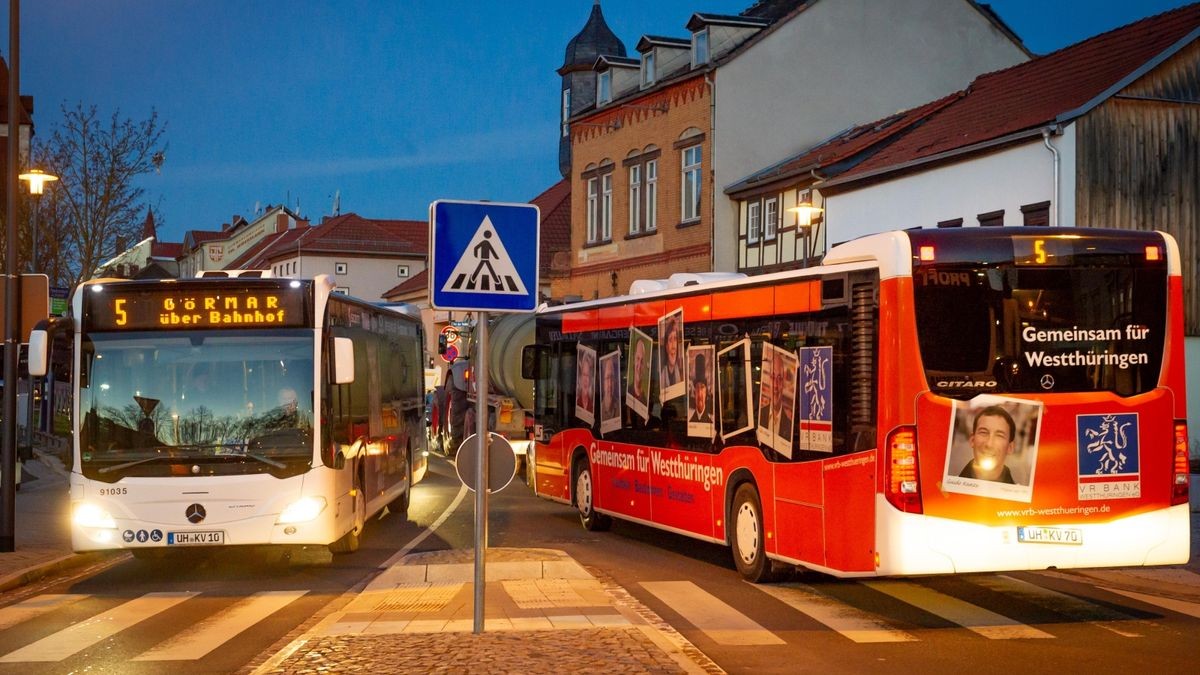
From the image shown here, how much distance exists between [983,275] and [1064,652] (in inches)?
108

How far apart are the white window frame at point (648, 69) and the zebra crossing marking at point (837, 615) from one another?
3398cm

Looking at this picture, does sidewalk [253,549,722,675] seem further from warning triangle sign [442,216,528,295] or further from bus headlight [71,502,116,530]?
bus headlight [71,502,116,530]

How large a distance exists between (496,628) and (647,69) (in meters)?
37.5

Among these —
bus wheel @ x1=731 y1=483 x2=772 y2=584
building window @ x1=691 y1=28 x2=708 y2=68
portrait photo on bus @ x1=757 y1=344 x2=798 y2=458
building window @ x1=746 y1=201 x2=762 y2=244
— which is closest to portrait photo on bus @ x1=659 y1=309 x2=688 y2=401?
bus wheel @ x1=731 y1=483 x2=772 y2=584

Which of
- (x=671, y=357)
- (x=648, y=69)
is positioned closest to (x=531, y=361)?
(x=671, y=357)

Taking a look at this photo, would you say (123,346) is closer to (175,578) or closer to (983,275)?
(175,578)

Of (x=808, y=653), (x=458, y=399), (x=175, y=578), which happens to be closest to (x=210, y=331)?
(x=175, y=578)

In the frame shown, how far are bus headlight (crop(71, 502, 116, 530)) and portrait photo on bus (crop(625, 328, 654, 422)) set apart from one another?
5.59 metres

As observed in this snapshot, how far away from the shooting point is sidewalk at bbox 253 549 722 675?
354 inches

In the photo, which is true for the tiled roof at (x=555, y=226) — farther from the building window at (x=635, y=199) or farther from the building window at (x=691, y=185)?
the building window at (x=691, y=185)

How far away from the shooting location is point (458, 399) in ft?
124

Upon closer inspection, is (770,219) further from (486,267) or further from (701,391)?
(486,267)

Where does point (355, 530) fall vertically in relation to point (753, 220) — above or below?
below

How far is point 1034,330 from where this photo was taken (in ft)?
36.7
